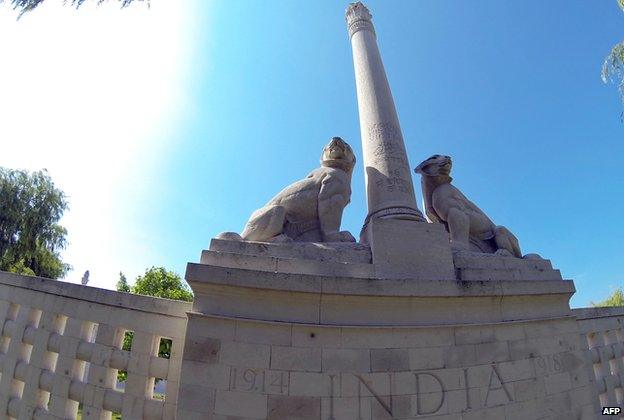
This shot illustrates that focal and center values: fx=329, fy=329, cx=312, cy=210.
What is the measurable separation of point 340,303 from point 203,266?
2.00m

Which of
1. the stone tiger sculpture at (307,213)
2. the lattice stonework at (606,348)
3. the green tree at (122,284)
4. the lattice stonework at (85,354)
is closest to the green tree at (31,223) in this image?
the green tree at (122,284)

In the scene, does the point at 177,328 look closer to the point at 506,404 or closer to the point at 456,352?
the point at 456,352

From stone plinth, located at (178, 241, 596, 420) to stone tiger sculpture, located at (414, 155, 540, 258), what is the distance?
52.6 inches

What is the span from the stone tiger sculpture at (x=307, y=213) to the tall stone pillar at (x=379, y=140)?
2.57 feet

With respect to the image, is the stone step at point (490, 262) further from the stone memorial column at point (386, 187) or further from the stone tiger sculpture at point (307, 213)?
the stone tiger sculpture at point (307, 213)

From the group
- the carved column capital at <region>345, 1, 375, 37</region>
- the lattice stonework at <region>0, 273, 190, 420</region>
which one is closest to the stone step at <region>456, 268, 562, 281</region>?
the lattice stonework at <region>0, 273, 190, 420</region>

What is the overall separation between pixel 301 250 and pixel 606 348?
21.2 feet

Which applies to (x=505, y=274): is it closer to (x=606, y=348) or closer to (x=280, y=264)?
(x=606, y=348)

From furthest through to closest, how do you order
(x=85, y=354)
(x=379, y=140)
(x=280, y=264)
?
(x=379, y=140) → (x=280, y=264) → (x=85, y=354)

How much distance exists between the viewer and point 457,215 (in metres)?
6.77

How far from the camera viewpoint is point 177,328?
4738 millimetres

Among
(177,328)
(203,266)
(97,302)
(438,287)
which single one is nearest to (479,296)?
(438,287)

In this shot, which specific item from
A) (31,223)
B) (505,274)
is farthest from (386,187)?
(31,223)

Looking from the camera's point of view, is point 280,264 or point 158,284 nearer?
point 280,264
